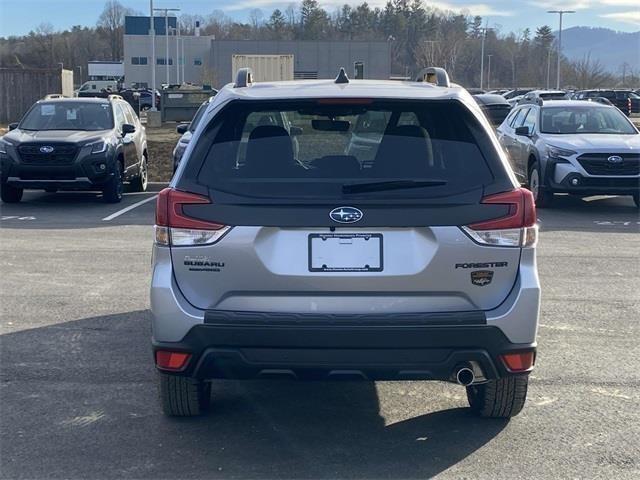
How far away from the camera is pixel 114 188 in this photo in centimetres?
1414

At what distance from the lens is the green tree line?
4023 inches

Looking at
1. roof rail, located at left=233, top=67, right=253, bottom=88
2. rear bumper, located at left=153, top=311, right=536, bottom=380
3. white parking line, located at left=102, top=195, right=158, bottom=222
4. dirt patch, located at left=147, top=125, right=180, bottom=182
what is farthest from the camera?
dirt patch, located at left=147, top=125, right=180, bottom=182

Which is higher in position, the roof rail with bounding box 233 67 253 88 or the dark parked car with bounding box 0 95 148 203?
the roof rail with bounding box 233 67 253 88

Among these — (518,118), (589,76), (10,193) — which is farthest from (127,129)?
(589,76)

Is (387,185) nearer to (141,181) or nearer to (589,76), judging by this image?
(141,181)

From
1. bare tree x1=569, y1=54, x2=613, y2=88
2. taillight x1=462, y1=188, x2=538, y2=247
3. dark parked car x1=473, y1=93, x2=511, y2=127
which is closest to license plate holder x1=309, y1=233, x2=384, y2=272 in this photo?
taillight x1=462, y1=188, x2=538, y2=247

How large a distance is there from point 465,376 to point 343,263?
32.1 inches

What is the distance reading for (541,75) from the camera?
4035 inches

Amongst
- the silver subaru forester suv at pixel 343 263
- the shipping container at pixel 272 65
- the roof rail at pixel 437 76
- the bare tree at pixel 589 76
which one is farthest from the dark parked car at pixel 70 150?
the bare tree at pixel 589 76

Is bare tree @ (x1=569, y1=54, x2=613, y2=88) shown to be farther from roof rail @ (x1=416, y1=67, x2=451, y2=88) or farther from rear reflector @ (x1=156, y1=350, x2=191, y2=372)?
rear reflector @ (x1=156, y1=350, x2=191, y2=372)

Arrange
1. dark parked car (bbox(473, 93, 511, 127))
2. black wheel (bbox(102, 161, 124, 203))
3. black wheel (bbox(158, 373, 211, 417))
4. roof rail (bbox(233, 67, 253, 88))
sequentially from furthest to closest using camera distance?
dark parked car (bbox(473, 93, 511, 127)) < black wheel (bbox(102, 161, 124, 203)) < roof rail (bbox(233, 67, 253, 88)) < black wheel (bbox(158, 373, 211, 417))

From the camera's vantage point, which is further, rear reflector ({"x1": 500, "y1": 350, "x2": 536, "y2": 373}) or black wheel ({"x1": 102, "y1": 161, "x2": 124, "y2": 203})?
black wheel ({"x1": 102, "y1": 161, "x2": 124, "y2": 203})

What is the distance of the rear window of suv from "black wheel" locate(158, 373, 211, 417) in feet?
3.79

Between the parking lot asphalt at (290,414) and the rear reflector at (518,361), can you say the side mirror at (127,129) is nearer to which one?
the parking lot asphalt at (290,414)
